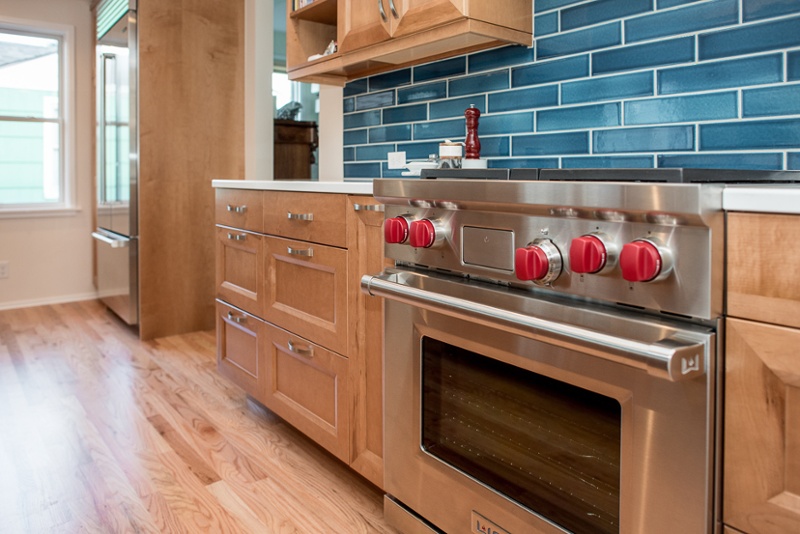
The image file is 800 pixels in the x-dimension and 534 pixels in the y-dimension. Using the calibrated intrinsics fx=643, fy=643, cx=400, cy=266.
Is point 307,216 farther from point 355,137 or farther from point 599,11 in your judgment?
point 599,11

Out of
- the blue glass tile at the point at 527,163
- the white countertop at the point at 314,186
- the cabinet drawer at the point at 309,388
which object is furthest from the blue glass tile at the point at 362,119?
the cabinet drawer at the point at 309,388

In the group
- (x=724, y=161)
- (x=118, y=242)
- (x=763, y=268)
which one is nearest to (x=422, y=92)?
(x=724, y=161)

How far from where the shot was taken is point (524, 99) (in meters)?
1.88

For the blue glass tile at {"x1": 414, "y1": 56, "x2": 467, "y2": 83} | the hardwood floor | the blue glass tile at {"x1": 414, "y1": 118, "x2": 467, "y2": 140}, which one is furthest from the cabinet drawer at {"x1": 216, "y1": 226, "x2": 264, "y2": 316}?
the blue glass tile at {"x1": 414, "y1": 56, "x2": 467, "y2": 83}

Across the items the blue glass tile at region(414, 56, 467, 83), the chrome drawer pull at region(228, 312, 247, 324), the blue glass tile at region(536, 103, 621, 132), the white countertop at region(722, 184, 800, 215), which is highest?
the blue glass tile at region(414, 56, 467, 83)

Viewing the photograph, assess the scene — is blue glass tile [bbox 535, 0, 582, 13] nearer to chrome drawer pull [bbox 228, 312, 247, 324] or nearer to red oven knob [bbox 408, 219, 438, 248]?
red oven knob [bbox 408, 219, 438, 248]

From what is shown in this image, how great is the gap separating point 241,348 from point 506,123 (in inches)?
50.5

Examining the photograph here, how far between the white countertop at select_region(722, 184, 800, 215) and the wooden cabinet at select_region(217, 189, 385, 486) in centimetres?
90

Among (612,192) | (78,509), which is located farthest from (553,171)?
(78,509)

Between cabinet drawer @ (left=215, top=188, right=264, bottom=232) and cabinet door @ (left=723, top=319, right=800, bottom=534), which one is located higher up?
cabinet drawer @ (left=215, top=188, right=264, bottom=232)

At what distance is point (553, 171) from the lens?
1.27m

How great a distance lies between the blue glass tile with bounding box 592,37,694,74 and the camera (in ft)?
4.89

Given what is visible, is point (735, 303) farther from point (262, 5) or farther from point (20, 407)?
point (262, 5)

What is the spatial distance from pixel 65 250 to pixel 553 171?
4.32 meters
